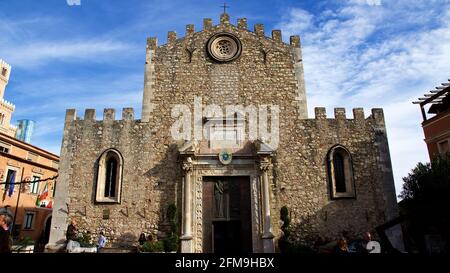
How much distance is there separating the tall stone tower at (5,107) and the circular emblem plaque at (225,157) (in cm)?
4759

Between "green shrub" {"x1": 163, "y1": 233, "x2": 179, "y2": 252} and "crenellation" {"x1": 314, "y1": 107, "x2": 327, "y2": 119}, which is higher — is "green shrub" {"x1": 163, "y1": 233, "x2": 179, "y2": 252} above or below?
below

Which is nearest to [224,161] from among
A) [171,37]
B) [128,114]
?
[128,114]

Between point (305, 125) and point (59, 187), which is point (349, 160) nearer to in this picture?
point (305, 125)

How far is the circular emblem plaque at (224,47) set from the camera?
1547 cm

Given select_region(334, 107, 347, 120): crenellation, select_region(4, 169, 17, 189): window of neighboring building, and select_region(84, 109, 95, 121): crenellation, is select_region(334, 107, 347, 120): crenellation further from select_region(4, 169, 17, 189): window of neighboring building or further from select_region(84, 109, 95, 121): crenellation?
select_region(4, 169, 17, 189): window of neighboring building

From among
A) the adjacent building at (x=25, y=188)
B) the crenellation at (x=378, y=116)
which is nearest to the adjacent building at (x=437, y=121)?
the crenellation at (x=378, y=116)

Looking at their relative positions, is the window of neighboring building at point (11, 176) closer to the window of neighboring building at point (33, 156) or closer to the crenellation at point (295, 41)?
the window of neighboring building at point (33, 156)

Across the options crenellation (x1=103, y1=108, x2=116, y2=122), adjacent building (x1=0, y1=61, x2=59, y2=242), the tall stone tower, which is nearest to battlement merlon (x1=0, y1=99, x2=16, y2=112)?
the tall stone tower

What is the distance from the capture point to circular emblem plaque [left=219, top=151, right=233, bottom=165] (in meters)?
13.6

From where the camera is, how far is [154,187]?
13578 mm

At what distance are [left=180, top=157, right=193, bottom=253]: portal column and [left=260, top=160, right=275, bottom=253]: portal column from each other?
115 inches

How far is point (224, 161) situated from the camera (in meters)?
13.6
